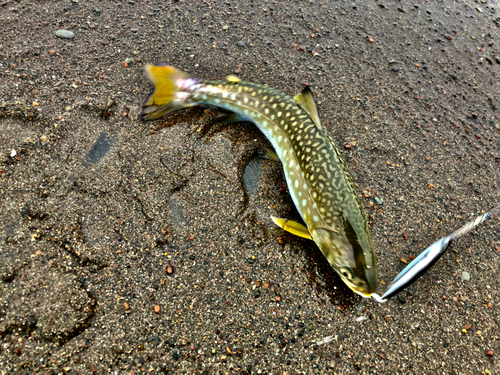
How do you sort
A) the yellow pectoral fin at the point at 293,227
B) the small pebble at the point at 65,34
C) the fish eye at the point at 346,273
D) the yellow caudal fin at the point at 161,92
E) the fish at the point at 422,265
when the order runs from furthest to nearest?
the small pebble at the point at 65,34 → the yellow caudal fin at the point at 161,92 → the yellow pectoral fin at the point at 293,227 → the fish eye at the point at 346,273 → the fish at the point at 422,265

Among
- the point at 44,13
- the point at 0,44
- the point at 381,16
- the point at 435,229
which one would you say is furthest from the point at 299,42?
the point at 0,44

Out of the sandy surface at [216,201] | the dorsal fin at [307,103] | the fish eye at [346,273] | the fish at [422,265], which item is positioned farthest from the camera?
the dorsal fin at [307,103]

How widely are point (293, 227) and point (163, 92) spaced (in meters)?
2.19

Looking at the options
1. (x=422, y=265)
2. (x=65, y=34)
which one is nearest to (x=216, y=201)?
(x=422, y=265)

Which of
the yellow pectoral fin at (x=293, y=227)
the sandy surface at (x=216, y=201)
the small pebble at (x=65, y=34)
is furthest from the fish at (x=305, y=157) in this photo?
the small pebble at (x=65, y=34)

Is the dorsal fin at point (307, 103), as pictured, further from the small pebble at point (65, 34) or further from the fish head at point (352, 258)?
the small pebble at point (65, 34)

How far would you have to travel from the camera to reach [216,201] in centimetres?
305

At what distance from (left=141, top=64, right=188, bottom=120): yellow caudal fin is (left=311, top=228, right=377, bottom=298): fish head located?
7.44 ft

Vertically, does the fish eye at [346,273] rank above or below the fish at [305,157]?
below

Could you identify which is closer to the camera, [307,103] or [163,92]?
[307,103]

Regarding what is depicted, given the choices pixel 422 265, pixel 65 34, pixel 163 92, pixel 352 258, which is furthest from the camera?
pixel 65 34

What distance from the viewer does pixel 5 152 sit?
2.99 meters

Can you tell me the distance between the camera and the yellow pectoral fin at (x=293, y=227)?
2.79m

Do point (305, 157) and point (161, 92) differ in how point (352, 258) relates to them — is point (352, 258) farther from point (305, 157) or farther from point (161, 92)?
point (161, 92)
